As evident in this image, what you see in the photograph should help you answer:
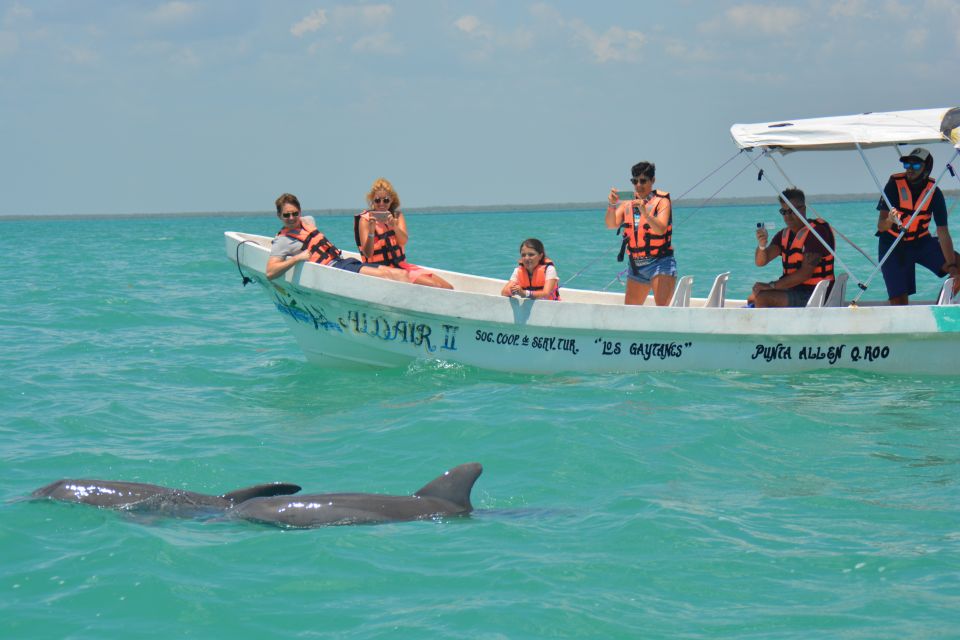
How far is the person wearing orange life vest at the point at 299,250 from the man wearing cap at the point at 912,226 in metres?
4.78

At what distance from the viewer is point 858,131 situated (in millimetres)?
10219

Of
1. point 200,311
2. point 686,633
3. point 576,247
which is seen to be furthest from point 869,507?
point 576,247

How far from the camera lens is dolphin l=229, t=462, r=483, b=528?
20.3ft

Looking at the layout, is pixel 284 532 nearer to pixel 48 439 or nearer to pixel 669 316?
pixel 48 439

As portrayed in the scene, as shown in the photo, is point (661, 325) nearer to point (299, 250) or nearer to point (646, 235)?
point (646, 235)

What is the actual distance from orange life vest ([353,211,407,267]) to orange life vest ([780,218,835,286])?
3774 millimetres

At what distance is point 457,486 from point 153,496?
1.91m

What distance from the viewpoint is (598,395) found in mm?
9641

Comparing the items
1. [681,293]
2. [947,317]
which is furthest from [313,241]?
[947,317]

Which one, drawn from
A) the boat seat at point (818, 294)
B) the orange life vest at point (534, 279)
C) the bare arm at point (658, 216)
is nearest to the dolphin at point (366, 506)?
the orange life vest at point (534, 279)

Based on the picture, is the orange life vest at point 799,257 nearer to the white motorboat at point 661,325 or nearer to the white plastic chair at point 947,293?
the white motorboat at point 661,325

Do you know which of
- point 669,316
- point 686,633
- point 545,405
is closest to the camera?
point 686,633

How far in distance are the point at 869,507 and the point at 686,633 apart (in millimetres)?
2166

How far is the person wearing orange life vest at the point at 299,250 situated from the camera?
34.1 ft
